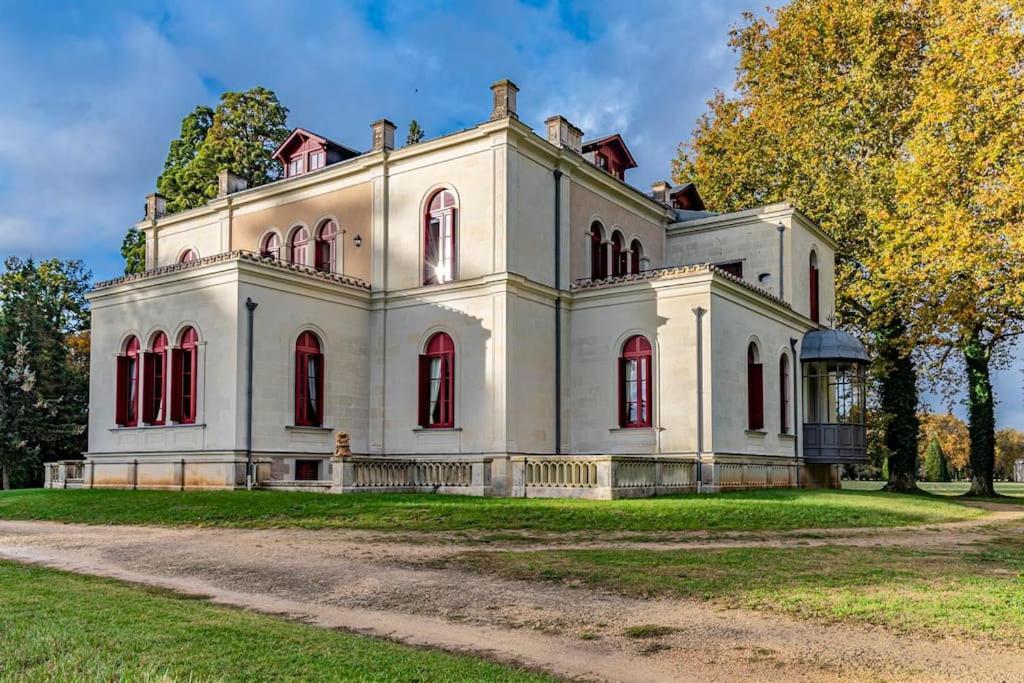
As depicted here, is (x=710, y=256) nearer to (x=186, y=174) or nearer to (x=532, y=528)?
(x=532, y=528)

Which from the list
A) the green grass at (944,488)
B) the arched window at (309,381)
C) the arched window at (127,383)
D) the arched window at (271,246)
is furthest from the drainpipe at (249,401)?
the green grass at (944,488)

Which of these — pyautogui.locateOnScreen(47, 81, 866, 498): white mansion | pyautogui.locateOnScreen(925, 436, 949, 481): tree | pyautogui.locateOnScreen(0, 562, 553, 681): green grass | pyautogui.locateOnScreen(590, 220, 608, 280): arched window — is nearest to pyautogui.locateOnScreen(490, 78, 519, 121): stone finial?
pyautogui.locateOnScreen(47, 81, 866, 498): white mansion

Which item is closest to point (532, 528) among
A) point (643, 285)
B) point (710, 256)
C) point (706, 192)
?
point (643, 285)

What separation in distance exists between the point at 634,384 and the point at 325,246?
1156 centimetres

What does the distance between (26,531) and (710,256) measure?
2405 centimetres

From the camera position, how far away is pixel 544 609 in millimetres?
9531

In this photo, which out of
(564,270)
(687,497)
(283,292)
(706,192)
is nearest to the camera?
(687,497)

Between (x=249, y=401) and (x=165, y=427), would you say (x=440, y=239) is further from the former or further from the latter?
(x=165, y=427)

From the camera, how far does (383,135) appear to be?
29.3 m

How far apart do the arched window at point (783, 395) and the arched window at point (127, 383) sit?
65.3 ft

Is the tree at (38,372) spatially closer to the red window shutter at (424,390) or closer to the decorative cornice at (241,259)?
the decorative cornice at (241,259)

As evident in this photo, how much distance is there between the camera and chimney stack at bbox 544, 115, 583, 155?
28.8 metres

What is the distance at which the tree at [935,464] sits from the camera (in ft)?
253

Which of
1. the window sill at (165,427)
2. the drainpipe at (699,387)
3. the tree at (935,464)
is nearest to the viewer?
the drainpipe at (699,387)
